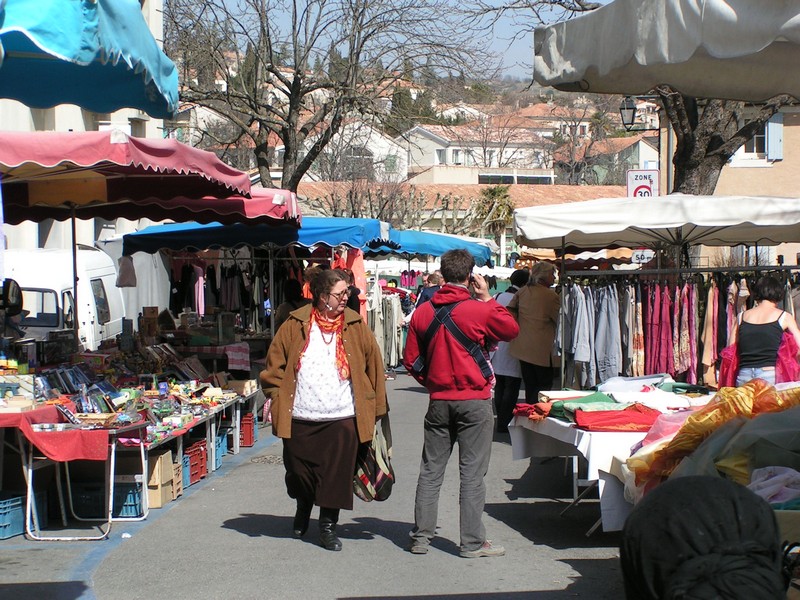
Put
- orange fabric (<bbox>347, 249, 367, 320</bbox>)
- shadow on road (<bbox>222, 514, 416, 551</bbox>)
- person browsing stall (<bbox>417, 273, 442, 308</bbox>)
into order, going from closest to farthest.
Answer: shadow on road (<bbox>222, 514, 416, 551</bbox>) < person browsing stall (<bbox>417, 273, 442, 308</bbox>) < orange fabric (<bbox>347, 249, 367, 320</bbox>)

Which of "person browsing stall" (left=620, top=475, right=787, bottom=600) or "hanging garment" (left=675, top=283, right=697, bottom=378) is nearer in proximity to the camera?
"person browsing stall" (left=620, top=475, right=787, bottom=600)

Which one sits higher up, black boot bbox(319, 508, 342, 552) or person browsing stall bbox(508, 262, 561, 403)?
person browsing stall bbox(508, 262, 561, 403)

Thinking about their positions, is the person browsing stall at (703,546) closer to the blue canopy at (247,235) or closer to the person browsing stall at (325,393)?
the person browsing stall at (325,393)

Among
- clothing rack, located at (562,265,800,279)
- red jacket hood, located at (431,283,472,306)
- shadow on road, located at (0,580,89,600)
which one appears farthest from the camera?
clothing rack, located at (562,265,800,279)

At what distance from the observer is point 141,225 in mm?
26578

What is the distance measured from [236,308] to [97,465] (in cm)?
1114

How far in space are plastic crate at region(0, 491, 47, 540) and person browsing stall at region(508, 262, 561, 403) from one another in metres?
5.26

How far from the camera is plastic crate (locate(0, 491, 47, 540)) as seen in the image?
25.1 ft

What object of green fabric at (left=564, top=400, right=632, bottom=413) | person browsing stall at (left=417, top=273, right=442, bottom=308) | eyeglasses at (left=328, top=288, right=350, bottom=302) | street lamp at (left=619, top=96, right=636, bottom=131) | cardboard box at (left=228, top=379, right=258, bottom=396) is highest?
street lamp at (left=619, top=96, right=636, bottom=131)

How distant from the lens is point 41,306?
1529 centimetres

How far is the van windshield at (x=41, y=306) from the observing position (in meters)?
15.0

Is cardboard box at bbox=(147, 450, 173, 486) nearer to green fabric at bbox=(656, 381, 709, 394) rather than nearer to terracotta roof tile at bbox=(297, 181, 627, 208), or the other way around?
green fabric at bbox=(656, 381, 709, 394)

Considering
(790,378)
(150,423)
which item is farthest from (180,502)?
(790,378)

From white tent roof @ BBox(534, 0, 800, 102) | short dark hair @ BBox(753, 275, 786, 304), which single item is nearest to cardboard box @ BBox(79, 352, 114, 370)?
short dark hair @ BBox(753, 275, 786, 304)
